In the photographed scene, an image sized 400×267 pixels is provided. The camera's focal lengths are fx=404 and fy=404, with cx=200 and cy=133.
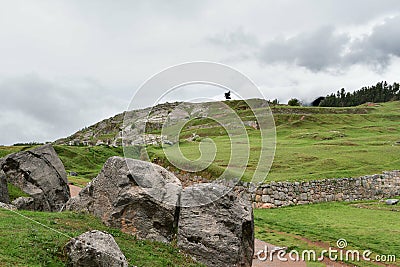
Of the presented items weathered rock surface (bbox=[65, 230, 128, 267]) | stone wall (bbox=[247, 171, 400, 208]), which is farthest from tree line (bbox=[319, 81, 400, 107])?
weathered rock surface (bbox=[65, 230, 128, 267])

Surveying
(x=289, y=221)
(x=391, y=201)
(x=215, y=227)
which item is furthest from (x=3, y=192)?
(x=391, y=201)

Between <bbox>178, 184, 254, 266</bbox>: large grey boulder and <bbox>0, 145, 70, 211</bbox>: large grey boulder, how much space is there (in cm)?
1101

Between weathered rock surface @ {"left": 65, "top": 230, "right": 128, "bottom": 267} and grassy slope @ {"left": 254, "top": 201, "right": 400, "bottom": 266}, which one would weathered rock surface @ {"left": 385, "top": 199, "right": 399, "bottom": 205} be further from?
weathered rock surface @ {"left": 65, "top": 230, "right": 128, "bottom": 267}

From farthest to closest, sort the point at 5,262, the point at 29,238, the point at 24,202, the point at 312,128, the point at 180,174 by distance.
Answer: the point at 312,128
the point at 180,174
the point at 24,202
the point at 29,238
the point at 5,262

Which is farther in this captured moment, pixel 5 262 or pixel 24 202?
pixel 24 202

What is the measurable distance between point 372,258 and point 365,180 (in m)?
15.3

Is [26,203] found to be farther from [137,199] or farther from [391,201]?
[391,201]

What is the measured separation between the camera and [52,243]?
35.6 ft

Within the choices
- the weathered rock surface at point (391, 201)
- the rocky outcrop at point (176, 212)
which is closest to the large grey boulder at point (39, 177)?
the rocky outcrop at point (176, 212)

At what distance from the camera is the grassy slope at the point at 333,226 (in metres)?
17.9

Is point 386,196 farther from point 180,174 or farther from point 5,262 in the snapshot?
point 5,262

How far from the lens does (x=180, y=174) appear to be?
3447 cm

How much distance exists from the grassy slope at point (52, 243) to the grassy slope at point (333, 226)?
286 inches

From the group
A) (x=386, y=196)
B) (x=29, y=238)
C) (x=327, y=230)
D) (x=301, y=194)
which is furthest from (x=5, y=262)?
(x=386, y=196)
